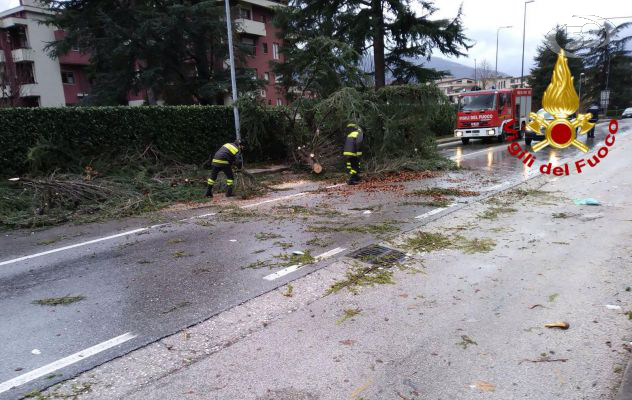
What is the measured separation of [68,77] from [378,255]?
4186 centimetres

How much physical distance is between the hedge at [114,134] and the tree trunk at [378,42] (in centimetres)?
Result: 946

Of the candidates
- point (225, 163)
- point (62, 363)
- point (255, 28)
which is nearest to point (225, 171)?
point (225, 163)

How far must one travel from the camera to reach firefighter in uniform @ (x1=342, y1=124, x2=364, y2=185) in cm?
1162

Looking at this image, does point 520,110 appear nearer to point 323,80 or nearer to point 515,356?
point 323,80

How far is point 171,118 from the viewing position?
13.9 metres

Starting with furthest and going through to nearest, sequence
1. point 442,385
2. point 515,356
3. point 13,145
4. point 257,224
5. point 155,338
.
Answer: point 13,145 < point 257,224 < point 155,338 < point 515,356 < point 442,385

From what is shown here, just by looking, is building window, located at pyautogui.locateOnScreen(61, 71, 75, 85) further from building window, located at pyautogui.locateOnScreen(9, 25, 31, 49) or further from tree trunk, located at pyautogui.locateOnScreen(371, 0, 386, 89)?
tree trunk, located at pyautogui.locateOnScreen(371, 0, 386, 89)

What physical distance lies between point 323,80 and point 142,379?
502 inches

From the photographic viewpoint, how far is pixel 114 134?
1219 centimetres

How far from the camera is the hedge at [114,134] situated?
1041 cm

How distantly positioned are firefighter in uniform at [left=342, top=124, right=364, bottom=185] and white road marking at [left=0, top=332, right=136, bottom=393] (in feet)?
28.7

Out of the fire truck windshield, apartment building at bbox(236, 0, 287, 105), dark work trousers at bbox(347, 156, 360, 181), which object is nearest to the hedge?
dark work trousers at bbox(347, 156, 360, 181)

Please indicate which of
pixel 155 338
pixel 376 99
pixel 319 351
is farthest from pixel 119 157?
pixel 319 351

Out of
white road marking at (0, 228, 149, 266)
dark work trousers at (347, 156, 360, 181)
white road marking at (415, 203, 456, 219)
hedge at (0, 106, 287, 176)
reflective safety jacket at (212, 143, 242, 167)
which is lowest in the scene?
white road marking at (415, 203, 456, 219)
